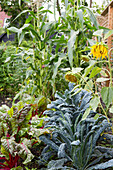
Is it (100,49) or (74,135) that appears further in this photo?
(74,135)

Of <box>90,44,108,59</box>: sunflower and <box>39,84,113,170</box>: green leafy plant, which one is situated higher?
<box>90,44,108,59</box>: sunflower

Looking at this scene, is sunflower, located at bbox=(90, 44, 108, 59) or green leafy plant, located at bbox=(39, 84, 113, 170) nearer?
sunflower, located at bbox=(90, 44, 108, 59)

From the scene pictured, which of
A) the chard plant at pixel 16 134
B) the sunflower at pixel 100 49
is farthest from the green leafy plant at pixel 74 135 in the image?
the sunflower at pixel 100 49

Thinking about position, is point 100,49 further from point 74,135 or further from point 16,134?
point 16,134

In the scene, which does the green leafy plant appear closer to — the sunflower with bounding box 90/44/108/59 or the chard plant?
the chard plant

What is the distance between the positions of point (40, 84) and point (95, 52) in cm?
104

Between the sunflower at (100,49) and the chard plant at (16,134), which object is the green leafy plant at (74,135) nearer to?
the chard plant at (16,134)

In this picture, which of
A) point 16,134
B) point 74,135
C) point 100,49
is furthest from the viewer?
point 16,134

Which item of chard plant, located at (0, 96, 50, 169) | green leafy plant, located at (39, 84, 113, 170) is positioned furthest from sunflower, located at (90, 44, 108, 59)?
chard plant, located at (0, 96, 50, 169)

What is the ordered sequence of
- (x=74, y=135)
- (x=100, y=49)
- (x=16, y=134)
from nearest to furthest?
(x=100, y=49) < (x=74, y=135) < (x=16, y=134)

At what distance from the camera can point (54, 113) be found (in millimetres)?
1260

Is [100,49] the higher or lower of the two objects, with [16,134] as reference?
higher

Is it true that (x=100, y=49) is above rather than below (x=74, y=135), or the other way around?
above

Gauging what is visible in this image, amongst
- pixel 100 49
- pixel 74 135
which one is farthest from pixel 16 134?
pixel 100 49
